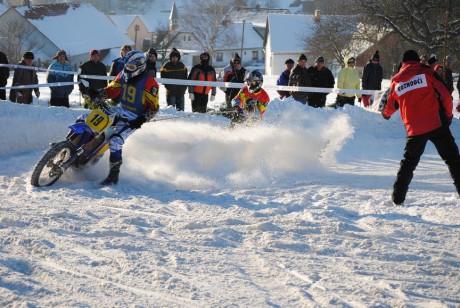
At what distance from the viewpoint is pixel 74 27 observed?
62969mm

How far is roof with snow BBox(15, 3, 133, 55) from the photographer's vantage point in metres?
60.9

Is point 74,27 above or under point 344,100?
above

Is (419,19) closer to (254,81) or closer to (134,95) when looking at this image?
(254,81)

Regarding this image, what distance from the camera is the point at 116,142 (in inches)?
346

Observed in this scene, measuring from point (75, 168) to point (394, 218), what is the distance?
4407 mm

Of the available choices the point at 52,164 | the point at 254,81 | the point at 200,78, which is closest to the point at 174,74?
the point at 200,78

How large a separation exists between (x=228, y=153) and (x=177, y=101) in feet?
17.4

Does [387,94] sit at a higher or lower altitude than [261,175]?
higher

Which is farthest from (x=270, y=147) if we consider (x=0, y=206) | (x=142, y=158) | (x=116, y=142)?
(x=0, y=206)

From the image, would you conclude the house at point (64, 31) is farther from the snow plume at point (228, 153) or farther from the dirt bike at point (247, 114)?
the snow plume at point (228, 153)

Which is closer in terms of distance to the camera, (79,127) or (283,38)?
(79,127)

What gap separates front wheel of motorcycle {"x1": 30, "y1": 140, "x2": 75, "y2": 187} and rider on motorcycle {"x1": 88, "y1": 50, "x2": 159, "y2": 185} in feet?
2.12

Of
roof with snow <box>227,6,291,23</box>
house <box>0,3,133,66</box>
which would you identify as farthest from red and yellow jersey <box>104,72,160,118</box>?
roof with snow <box>227,6,291,23</box>

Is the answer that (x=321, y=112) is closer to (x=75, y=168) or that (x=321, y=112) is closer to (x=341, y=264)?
(x=75, y=168)
